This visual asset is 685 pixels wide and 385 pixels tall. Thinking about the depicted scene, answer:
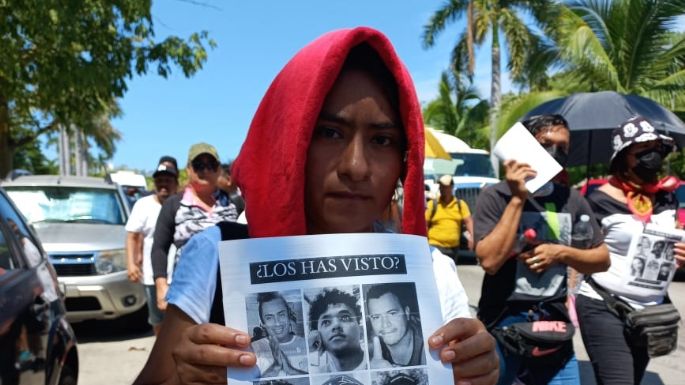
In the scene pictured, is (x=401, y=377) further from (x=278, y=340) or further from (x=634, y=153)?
(x=634, y=153)

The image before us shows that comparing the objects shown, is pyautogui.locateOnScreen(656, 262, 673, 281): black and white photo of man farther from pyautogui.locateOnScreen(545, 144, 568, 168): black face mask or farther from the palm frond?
the palm frond

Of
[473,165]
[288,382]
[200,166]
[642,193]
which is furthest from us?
[473,165]

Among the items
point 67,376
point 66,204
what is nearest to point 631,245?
point 67,376

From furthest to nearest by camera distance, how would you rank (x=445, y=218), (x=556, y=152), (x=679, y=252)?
(x=445, y=218), (x=679, y=252), (x=556, y=152)

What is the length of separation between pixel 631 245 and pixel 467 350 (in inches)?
101

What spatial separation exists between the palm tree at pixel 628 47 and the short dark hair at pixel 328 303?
50.9 feet

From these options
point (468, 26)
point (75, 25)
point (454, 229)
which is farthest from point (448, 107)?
point (75, 25)

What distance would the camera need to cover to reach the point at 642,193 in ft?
11.3

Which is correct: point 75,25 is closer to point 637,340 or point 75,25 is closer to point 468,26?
point 637,340

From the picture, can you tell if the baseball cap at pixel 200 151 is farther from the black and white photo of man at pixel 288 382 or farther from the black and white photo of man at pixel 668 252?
the black and white photo of man at pixel 288 382

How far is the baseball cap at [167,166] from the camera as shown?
6.23m

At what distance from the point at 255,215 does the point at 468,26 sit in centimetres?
2302

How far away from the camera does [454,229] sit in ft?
31.6

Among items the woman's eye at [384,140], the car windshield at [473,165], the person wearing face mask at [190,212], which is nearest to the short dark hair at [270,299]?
the woman's eye at [384,140]
